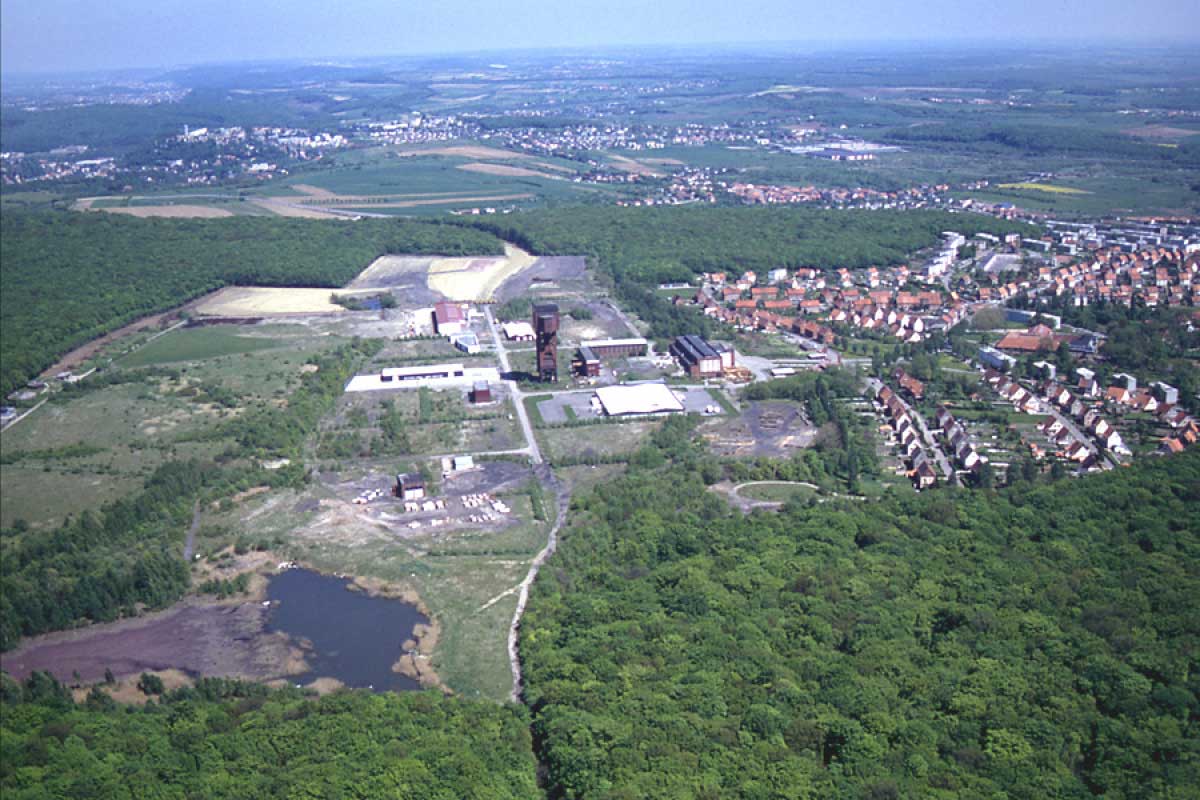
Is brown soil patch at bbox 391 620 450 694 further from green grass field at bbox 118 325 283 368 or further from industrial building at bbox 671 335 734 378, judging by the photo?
green grass field at bbox 118 325 283 368

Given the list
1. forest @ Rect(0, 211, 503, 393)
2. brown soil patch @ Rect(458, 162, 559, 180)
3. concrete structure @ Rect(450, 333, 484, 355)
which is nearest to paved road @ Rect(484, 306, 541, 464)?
concrete structure @ Rect(450, 333, 484, 355)

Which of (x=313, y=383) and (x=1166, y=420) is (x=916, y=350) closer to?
(x=1166, y=420)

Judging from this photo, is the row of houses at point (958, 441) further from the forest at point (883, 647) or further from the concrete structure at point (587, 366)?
the concrete structure at point (587, 366)

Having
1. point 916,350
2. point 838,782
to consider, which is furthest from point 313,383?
point 838,782

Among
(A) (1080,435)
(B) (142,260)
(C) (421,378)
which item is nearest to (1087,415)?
(A) (1080,435)

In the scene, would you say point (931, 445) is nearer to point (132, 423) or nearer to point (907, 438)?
point (907, 438)

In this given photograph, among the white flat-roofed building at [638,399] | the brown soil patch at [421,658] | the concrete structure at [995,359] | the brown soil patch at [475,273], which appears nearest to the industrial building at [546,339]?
the white flat-roofed building at [638,399]
